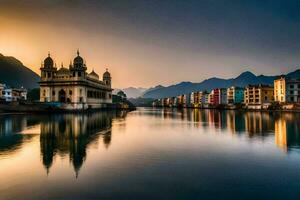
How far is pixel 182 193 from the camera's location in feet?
41.9

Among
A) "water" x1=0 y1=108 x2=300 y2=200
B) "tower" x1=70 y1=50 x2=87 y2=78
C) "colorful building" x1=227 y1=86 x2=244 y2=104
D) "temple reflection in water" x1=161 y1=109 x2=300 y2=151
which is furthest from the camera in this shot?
"colorful building" x1=227 y1=86 x2=244 y2=104

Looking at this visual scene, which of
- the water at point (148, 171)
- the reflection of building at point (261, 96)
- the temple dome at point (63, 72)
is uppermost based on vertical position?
the temple dome at point (63, 72)

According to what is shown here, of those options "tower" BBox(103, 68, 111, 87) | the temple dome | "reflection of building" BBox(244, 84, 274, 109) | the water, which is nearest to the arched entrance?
the temple dome

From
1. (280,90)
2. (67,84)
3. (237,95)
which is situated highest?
(67,84)

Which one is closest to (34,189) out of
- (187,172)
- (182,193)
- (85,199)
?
(85,199)

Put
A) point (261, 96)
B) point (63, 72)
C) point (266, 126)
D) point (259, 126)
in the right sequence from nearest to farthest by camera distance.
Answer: point (266, 126), point (259, 126), point (63, 72), point (261, 96)

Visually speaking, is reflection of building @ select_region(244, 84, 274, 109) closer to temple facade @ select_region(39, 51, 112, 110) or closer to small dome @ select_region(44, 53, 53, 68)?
temple facade @ select_region(39, 51, 112, 110)

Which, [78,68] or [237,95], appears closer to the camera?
[78,68]

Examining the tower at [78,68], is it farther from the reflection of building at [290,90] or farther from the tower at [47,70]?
the reflection of building at [290,90]

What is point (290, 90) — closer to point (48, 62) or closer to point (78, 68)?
point (78, 68)

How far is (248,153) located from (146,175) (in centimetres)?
1120

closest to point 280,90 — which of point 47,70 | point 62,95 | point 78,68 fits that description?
point 78,68

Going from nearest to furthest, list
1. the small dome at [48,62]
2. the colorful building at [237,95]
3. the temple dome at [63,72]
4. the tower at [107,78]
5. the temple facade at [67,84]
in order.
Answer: the temple facade at [67,84], the temple dome at [63,72], the small dome at [48,62], the tower at [107,78], the colorful building at [237,95]

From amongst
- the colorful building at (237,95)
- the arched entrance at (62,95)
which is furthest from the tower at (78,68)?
the colorful building at (237,95)
